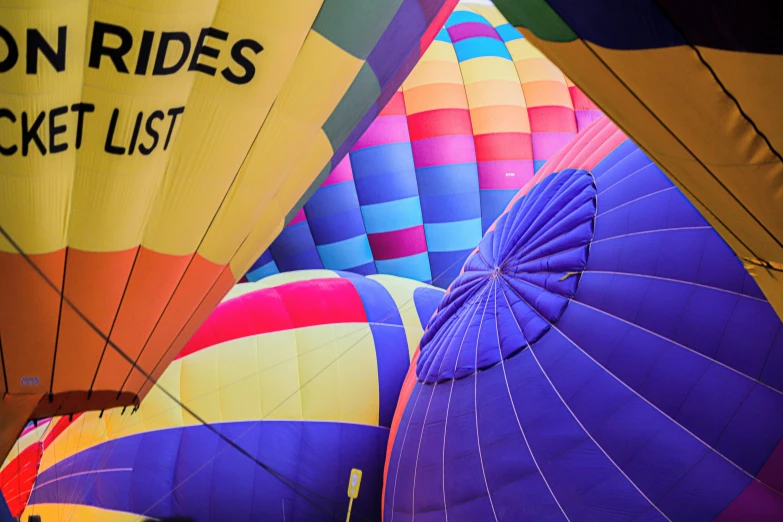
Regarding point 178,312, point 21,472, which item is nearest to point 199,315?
point 178,312

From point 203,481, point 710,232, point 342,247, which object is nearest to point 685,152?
point 710,232

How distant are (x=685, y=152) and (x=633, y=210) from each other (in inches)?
60.3

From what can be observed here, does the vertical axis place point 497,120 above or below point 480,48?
below

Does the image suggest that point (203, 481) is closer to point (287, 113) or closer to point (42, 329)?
point (42, 329)

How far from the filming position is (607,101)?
Answer: 1.64m

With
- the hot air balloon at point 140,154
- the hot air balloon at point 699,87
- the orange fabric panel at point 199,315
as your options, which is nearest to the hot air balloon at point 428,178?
the orange fabric panel at point 199,315

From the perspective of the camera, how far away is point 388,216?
5.88 meters

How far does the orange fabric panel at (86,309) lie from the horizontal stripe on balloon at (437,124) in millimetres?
3627

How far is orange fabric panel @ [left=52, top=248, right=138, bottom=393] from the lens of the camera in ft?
8.46

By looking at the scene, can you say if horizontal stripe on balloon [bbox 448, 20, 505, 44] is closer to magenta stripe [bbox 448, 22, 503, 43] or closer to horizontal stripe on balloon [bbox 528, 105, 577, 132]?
magenta stripe [bbox 448, 22, 503, 43]

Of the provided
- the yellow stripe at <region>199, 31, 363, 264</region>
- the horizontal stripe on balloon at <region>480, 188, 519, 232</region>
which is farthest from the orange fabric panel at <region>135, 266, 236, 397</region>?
the horizontal stripe on balloon at <region>480, 188, 519, 232</region>

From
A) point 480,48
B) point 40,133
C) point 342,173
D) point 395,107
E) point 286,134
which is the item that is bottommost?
point 40,133

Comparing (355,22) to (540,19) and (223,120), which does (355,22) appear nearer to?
(223,120)

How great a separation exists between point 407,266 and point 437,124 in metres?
1.13
